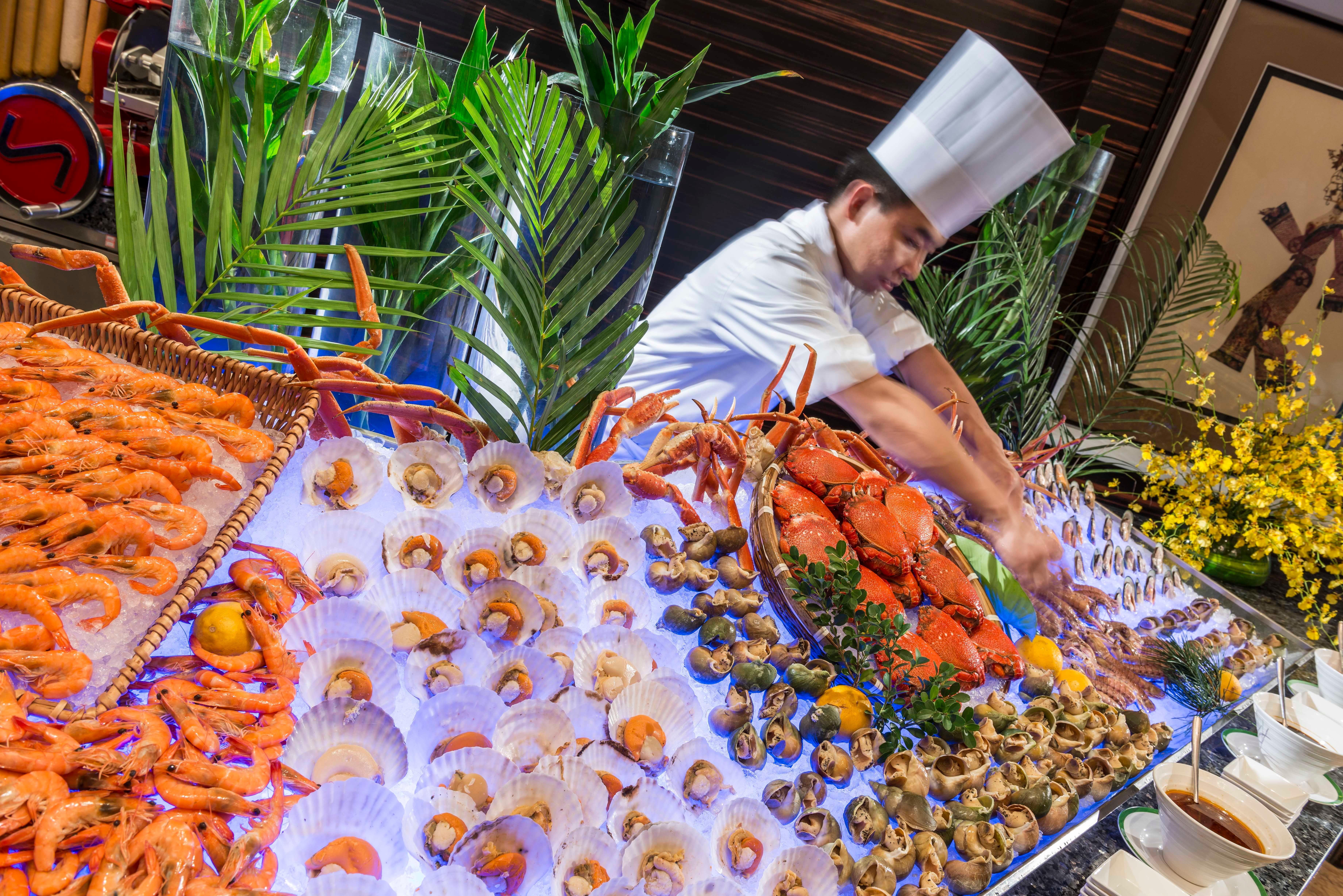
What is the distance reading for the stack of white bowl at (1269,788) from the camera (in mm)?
1136

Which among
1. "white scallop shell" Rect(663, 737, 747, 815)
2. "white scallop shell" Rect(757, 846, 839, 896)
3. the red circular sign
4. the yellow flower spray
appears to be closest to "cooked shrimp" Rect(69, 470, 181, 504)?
"white scallop shell" Rect(663, 737, 747, 815)

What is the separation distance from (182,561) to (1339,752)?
5.85 feet

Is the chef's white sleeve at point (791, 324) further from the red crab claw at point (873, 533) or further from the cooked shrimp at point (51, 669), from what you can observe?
the cooked shrimp at point (51, 669)

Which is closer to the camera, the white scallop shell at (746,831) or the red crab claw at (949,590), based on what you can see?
the white scallop shell at (746,831)

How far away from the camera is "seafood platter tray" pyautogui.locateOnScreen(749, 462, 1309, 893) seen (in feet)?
2.94

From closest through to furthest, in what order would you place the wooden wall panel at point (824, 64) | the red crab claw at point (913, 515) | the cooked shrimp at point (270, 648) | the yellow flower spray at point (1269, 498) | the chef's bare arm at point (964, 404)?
the cooked shrimp at point (270, 648) → the red crab claw at point (913, 515) → the chef's bare arm at point (964, 404) → the yellow flower spray at point (1269, 498) → the wooden wall panel at point (824, 64)

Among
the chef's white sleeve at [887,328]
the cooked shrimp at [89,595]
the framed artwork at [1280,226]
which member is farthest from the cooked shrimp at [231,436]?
the framed artwork at [1280,226]

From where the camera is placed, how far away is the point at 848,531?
3.81 ft

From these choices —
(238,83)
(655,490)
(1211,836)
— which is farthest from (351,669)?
(238,83)

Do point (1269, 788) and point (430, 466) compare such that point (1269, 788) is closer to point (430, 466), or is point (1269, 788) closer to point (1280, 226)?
point (430, 466)

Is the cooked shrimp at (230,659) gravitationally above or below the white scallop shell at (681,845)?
above

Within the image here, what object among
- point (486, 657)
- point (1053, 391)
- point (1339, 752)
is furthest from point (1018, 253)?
point (486, 657)

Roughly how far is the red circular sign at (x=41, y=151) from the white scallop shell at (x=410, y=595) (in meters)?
2.54

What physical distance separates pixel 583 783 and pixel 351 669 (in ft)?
→ 0.74
